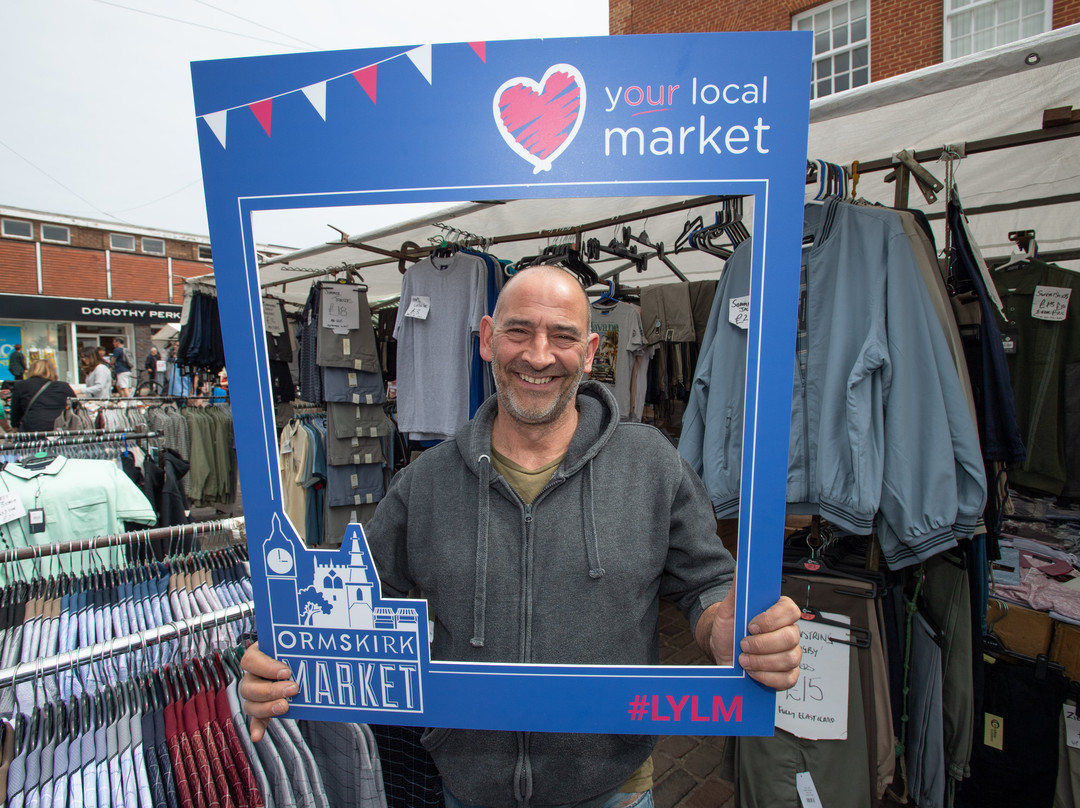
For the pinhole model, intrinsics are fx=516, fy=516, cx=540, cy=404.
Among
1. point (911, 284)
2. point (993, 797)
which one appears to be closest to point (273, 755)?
point (911, 284)

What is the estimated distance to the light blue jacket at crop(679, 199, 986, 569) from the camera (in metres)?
1.76

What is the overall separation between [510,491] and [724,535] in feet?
6.48

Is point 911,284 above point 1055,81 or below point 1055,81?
below

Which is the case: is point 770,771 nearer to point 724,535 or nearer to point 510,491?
point 724,535

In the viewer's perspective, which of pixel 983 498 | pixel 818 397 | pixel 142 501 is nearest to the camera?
pixel 983 498

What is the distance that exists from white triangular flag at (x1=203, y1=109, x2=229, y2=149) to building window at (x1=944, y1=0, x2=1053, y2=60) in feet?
36.8

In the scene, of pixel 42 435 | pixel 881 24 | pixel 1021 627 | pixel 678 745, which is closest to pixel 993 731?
pixel 1021 627

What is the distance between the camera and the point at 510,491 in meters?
1.11

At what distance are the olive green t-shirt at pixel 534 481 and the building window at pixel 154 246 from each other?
28.5 metres

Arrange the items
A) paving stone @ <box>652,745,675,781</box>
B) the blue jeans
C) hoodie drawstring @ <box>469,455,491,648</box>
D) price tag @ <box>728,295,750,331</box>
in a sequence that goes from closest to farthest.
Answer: hoodie drawstring @ <box>469,455,491,648</box> → the blue jeans → price tag @ <box>728,295,750,331</box> → paving stone @ <box>652,745,675,781</box>

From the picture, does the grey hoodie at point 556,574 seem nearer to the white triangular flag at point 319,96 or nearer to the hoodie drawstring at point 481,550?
the hoodie drawstring at point 481,550

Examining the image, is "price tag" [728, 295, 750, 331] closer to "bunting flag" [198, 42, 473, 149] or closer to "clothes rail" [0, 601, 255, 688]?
"bunting flag" [198, 42, 473, 149]

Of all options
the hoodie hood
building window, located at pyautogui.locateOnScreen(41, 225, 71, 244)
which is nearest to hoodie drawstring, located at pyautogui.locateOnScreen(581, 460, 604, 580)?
the hoodie hood

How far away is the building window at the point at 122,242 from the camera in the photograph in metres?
22.0
